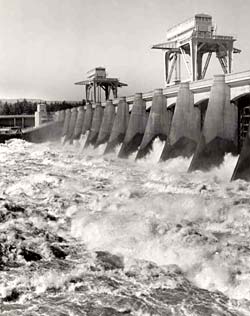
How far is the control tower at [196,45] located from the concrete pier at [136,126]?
5.90 meters

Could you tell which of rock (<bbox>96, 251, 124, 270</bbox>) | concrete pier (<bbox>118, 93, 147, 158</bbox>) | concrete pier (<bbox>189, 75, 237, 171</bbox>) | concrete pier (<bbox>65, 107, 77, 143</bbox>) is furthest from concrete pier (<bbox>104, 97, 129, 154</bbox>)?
rock (<bbox>96, 251, 124, 270</bbox>)

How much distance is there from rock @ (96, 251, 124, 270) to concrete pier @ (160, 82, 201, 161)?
14453 mm

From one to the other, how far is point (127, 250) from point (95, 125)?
1268 inches

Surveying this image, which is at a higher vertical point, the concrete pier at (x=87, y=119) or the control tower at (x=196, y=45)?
the control tower at (x=196, y=45)

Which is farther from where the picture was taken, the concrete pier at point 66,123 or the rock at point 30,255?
the concrete pier at point 66,123

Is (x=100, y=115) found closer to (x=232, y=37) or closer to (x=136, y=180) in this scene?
(x=232, y=37)

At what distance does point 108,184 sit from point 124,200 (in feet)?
11.1

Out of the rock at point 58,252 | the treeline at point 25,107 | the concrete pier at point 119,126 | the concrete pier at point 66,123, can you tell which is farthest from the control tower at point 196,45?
the treeline at point 25,107

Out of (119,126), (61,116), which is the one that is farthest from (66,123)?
(119,126)

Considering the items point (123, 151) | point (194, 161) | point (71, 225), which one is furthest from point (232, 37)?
point (71, 225)

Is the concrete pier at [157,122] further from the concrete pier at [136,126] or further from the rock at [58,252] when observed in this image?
the rock at [58,252]

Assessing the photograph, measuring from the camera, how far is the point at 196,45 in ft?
106

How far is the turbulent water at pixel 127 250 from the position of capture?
6.48 metres

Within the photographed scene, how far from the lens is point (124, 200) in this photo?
12.8 meters
